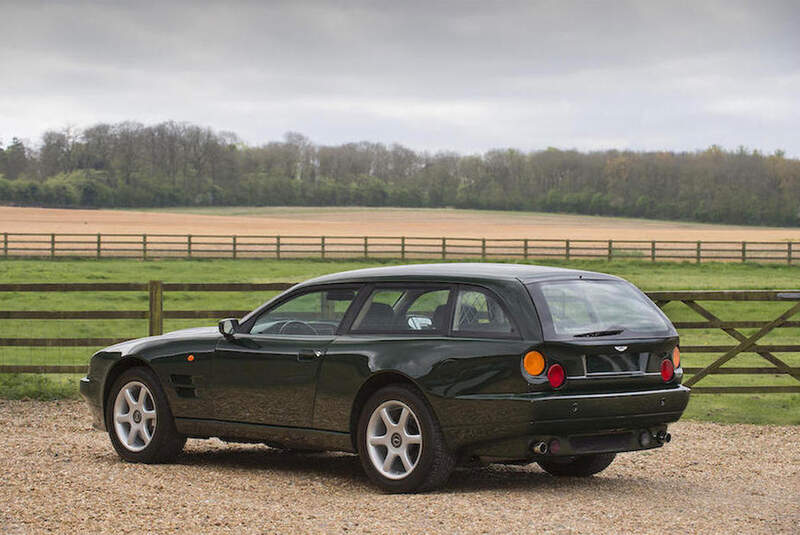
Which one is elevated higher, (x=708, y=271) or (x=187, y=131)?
(x=187, y=131)

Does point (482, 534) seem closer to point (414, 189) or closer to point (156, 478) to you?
point (156, 478)

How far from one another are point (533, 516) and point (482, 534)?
56 centimetres

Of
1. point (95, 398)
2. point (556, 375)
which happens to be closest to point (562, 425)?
point (556, 375)

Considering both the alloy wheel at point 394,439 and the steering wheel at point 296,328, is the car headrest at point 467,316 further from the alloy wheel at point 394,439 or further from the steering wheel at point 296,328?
the steering wheel at point 296,328

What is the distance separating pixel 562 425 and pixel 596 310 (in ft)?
2.70

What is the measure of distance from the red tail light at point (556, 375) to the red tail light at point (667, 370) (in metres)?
0.93

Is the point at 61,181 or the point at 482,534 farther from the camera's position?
the point at 61,181

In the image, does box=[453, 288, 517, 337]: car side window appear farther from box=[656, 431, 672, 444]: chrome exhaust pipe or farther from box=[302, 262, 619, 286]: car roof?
box=[656, 431, 672, 444]: chrome exhaust pipe

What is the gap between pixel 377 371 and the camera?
741 cm

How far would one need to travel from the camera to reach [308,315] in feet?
26.9

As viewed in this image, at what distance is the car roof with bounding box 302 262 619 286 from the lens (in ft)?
24.3

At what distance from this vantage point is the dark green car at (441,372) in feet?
23.1

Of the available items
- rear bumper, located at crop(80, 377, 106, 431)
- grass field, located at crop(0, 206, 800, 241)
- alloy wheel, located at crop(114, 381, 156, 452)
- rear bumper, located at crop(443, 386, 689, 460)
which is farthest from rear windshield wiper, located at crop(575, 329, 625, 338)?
grass field, located at crop(0, 206, 800, 241)

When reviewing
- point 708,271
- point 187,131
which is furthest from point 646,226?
point 708,271
